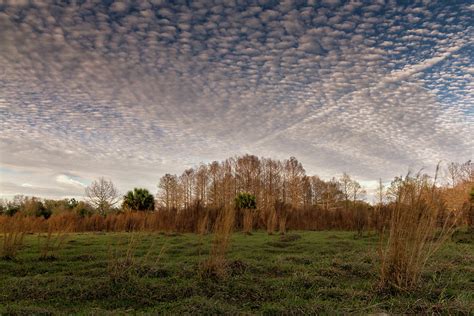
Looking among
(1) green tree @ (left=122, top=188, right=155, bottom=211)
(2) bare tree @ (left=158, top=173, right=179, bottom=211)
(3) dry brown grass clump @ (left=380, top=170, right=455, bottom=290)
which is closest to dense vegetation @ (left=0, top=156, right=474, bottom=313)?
(3) dry brown grass clump @ (left=380, top=170, right=455, bottom=290)

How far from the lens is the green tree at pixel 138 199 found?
2259 cm

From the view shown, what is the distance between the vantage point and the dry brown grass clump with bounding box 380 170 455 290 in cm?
381

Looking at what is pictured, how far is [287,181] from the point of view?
3638 cm

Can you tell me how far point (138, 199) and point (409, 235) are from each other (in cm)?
2057

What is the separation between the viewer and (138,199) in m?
22.6

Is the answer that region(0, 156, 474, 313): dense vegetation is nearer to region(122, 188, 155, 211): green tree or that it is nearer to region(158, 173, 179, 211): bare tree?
region(122, 188, 155, 211): green tree

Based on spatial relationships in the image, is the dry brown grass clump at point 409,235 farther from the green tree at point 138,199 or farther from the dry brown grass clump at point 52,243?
the green tree at point 138,199

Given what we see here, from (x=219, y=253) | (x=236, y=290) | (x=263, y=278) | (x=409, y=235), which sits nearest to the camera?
(x=409, y=235)

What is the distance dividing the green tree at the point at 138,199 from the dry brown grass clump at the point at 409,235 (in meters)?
20.0

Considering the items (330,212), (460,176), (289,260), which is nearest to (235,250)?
(289,260)

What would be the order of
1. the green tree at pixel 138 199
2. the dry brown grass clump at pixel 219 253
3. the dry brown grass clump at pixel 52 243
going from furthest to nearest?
1. the green tree at pixel 138 199
2. the dry brown grass clump at pixel 52 243
3. the dry brown grass clump at pixel 219 253

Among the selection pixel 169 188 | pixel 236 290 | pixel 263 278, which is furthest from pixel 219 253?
pixel 169 188

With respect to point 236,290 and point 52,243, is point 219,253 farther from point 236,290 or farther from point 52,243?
point 52,243

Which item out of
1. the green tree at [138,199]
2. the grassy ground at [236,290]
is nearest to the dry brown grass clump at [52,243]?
the grassy ground at [236,290]
